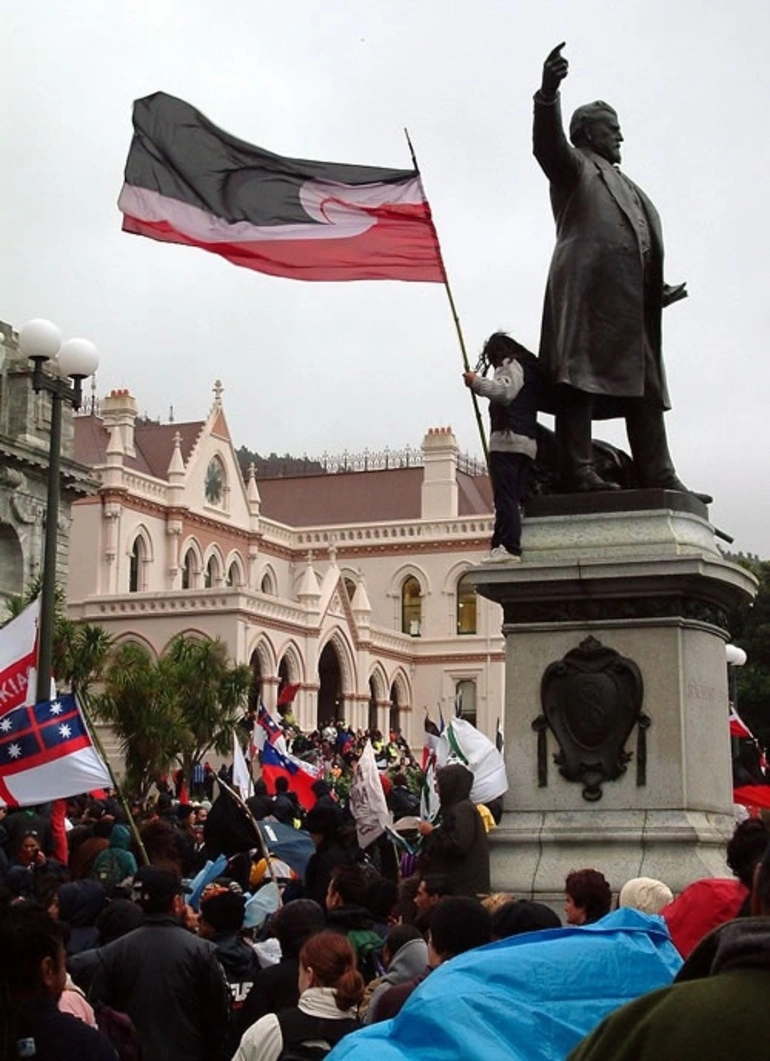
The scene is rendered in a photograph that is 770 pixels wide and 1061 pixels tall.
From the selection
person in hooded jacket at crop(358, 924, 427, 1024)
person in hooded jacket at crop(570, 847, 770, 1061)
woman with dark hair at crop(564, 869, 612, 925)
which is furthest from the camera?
woman with dark hair at crop(564, 869, 612, 925)

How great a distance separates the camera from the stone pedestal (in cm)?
941

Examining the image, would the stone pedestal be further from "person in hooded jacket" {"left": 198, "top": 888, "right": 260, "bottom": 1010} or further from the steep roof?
the steep roof

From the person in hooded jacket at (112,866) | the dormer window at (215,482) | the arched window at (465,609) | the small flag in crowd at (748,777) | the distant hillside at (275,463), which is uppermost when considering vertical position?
the distant hillside at (275,463)

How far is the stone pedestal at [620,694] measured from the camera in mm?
9406

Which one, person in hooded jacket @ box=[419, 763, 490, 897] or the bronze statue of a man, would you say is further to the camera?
the bronze statue of a man

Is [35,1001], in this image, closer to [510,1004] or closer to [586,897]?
[510,1004]

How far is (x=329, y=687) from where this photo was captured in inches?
2596

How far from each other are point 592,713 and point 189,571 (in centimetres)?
5751

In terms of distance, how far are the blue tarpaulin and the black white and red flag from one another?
899 cm

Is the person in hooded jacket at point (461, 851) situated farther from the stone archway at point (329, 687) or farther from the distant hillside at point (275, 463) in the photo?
the distant hillside at point (275, 463)

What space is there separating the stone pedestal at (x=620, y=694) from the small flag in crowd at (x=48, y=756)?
3.06 metres

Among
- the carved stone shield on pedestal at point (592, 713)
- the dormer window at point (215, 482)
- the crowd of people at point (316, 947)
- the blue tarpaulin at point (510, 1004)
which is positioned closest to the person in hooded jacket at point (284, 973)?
the crowd of people at point (316, 947)

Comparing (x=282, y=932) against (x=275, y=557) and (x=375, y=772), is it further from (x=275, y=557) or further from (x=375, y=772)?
(x=275, y=557)

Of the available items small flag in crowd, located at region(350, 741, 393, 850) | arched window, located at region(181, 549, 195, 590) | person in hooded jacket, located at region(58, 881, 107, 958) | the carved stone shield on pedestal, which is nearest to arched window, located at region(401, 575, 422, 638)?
arched window, located at region(181, 549, 195, 590)
